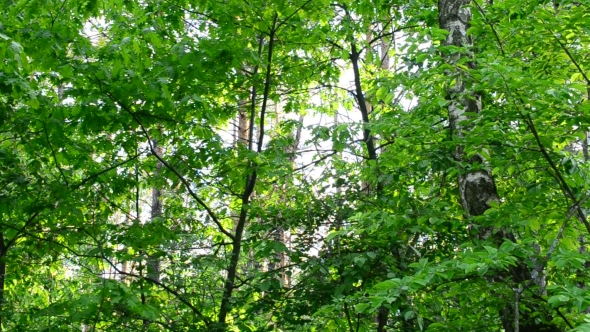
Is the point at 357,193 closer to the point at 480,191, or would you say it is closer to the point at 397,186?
the point at 397,186

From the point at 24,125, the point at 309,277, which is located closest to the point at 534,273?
the point at 309,277

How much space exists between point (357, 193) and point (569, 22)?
6.83 feet

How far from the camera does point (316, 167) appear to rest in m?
6.09

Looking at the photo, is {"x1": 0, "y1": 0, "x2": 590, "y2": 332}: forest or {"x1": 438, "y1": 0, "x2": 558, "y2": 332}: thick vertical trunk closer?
{"x1": 0, "y1": 0, "x2": 590, "y2": 332}: forest

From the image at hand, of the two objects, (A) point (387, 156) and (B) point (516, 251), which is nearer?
(B) point (516, 251)

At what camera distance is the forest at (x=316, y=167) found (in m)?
3.32

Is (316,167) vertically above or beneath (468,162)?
above

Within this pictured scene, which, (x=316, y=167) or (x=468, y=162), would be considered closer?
(x=468, y=162)

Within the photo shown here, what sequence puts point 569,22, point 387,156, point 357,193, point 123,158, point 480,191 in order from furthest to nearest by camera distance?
1. point 123,158
2. point 357,193
3. point 387,156
4. point 480,191
5. point 569,22

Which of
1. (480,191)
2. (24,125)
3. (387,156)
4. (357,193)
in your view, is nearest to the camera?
(480,191)

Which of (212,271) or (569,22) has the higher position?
(569,22)

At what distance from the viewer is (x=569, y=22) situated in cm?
356

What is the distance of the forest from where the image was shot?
10.9 feet

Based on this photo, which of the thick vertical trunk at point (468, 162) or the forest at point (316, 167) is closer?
the forest at point (316, 167)
